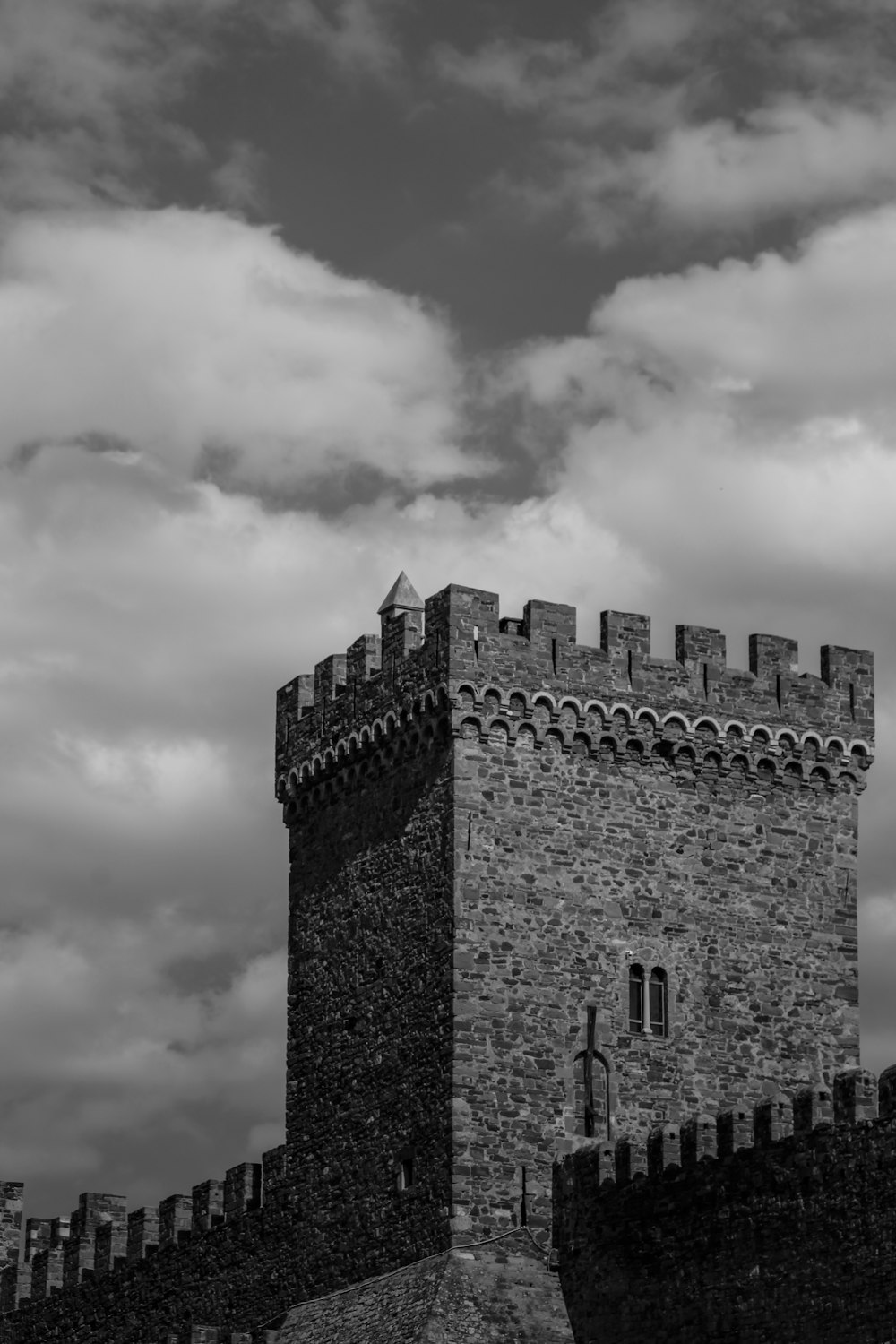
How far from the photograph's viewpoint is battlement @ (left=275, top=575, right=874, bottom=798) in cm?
4103

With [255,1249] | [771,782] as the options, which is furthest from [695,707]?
[255,1249]

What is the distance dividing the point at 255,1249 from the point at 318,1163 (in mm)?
2365

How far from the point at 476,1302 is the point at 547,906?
215 inches

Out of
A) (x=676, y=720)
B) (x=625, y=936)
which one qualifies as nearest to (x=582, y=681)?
(x=676, y=720)

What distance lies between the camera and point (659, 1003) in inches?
1607

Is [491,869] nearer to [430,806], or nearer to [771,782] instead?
[430,806]

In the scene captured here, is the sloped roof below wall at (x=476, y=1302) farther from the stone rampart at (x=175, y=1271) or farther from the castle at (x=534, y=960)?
the stone rampart at (x=175, y=1271)

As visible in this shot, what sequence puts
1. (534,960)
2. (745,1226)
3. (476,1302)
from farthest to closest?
(534,960)
(476,1302)
(745,1226)

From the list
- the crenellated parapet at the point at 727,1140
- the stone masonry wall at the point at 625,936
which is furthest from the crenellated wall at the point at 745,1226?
the stone masonry wall at the point at 625,936

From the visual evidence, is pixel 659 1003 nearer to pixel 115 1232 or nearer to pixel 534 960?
pixel 534 960

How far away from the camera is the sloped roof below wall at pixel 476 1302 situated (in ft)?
125

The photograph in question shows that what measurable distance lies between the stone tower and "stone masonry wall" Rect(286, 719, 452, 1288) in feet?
0.17

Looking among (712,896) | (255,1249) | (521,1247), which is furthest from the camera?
(255,1249)

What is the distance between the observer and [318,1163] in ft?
140
